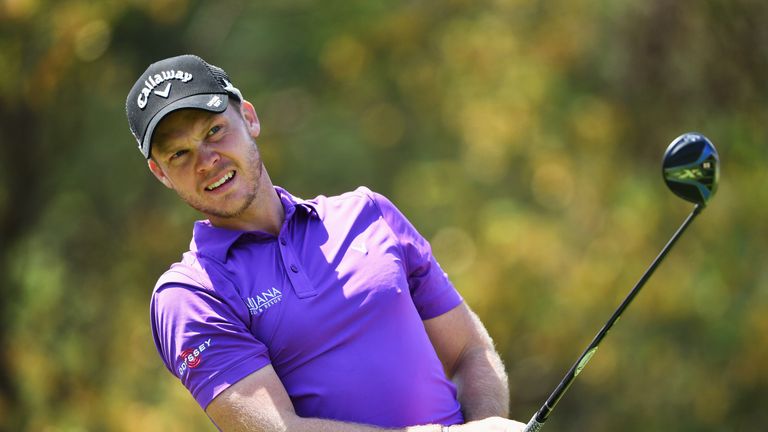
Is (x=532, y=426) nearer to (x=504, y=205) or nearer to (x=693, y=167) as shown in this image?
(x=693, y=167)

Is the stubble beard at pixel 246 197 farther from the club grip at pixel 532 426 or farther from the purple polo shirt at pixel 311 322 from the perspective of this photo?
the club grip at pixel 532 426

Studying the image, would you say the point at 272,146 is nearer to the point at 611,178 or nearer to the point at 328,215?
the point at 611,178

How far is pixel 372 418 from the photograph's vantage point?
2.66 metres

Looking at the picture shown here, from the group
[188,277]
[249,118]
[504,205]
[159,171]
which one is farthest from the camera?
[504,205]

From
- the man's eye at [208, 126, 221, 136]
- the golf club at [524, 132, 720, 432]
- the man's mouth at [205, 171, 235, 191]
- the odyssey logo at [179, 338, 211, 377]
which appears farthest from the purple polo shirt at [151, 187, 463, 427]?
the golf club at [524, 132, 720, 432]

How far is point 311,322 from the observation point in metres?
2.62

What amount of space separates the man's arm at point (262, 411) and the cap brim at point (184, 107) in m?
0.61

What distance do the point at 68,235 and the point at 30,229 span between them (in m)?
0.69

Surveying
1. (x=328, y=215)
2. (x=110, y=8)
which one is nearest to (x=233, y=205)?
(x=328, y=215)

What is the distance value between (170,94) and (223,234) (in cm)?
36

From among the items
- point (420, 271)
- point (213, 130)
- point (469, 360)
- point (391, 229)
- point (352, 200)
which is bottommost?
point (469, 360)

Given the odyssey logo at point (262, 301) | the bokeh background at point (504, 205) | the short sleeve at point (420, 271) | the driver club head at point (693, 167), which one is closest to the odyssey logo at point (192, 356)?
the odyssey logo at point (262, 301)

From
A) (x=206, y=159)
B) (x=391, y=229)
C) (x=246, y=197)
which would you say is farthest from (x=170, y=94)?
(x=391, y=229)

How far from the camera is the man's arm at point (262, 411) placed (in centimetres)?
249
